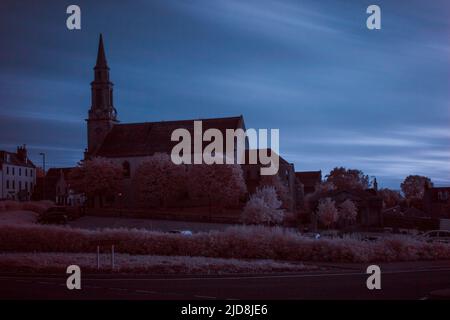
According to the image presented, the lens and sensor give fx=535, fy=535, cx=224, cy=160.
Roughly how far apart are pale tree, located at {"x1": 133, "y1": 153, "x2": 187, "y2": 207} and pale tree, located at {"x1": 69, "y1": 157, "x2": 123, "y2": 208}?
515 cm

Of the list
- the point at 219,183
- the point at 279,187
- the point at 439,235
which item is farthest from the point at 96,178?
the point at 439,235

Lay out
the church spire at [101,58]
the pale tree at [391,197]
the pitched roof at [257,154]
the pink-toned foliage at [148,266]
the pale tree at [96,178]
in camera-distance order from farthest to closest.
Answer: the pale tree at [391,197] → the church spire at [101,58] → the pitched roof at [257,154] → the pale tree at [96,178] → the pink-toned foliage at [148,266]

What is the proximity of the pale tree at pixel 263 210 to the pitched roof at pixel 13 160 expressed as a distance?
164ft

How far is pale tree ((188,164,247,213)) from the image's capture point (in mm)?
75312

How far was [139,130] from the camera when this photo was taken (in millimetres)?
100312

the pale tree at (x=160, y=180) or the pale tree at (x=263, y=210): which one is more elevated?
the pale tree at (x=160, y=180)

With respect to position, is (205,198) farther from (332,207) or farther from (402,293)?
(402,293)

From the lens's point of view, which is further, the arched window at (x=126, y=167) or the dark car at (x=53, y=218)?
the arched window at (x=126, y=167)

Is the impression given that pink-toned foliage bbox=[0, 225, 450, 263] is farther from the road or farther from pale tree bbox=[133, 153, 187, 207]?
pale tree bbox=[133, 153, 187, 207]

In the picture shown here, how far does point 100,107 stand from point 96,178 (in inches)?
769

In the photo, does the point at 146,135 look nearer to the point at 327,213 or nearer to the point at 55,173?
the point at 55,173

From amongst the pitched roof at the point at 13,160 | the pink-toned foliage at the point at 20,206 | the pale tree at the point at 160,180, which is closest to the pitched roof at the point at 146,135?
the pale tree at the point at 160,180

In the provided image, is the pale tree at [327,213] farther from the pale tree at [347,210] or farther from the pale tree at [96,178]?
the pale tree at [96,178]

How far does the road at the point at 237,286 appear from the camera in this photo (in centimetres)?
1634
